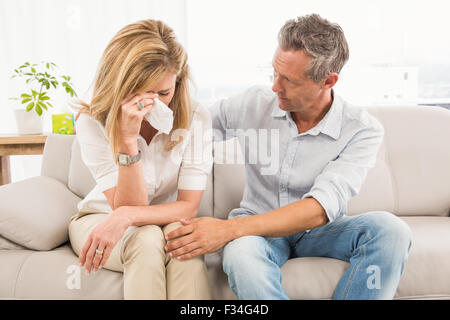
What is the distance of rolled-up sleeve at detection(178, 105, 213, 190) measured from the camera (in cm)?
131

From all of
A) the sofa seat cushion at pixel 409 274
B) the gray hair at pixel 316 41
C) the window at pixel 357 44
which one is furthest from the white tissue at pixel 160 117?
the window at pixel 357 44

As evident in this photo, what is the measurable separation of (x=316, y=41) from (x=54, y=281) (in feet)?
3.23

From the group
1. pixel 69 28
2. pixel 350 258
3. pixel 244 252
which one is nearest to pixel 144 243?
pixel 244 252

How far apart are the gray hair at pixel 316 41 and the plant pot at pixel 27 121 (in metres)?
1.49

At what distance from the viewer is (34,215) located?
4.50ft

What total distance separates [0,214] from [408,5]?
2.61m

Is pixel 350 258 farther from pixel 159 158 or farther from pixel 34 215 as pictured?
pixel 34 215

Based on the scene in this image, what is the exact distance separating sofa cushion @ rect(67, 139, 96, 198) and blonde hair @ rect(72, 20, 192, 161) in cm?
43

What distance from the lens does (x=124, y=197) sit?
4.06 ft

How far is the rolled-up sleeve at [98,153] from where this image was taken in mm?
1296

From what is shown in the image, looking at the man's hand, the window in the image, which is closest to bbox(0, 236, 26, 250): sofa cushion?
the man's hand

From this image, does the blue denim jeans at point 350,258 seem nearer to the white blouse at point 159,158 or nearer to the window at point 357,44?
the white blouse at point 159,158

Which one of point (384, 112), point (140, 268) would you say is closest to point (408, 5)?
point (384, 112)

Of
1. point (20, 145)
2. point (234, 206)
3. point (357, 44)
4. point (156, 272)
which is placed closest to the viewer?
point (156, 272)
